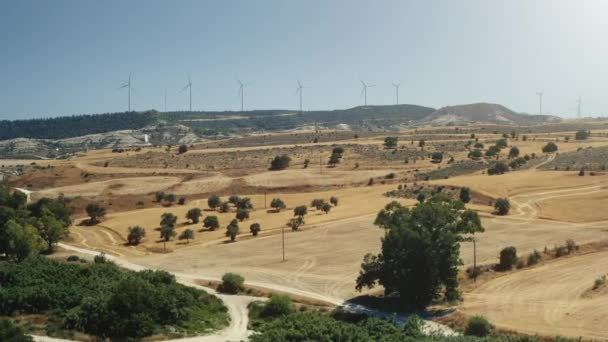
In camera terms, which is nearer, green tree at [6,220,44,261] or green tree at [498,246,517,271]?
green tree at [498,246,517,271]

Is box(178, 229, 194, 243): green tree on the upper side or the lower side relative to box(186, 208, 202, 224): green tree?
lower

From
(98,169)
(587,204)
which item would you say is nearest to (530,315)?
(587,204)

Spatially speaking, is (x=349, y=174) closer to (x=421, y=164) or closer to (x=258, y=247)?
(x=421, y=164)

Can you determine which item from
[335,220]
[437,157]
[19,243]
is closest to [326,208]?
[335,220]

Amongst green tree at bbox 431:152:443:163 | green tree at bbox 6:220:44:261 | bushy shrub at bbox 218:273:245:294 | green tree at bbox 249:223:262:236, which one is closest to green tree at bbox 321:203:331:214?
green tree at bbox 249:223:262:236

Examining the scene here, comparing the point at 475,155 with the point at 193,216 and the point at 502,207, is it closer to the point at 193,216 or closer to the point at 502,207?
the point at 502,207

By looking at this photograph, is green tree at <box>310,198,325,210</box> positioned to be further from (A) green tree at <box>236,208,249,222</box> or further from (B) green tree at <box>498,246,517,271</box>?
(B) green tree at <box>498,246,517,271</box>
